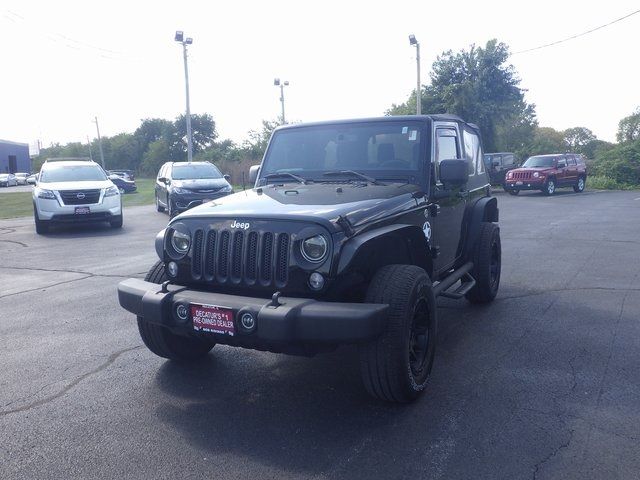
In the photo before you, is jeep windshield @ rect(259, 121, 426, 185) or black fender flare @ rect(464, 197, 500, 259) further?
black fender flare @ rect(464, 197, 500, 259)

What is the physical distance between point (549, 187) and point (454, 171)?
2319 centimetres

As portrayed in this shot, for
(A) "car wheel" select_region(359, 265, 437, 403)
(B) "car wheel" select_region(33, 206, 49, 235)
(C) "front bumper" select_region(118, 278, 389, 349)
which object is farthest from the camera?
(B) "car wheel" select_region(33, 206, 49, 235)

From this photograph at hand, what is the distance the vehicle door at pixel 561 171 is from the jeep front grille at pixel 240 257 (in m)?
25.3

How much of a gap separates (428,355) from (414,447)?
928 mm

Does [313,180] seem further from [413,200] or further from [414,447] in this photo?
[414,447]

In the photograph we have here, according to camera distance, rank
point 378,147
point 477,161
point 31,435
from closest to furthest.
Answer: point 31,435, point 378,147, point 477,161

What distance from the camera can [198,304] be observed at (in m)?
3.99

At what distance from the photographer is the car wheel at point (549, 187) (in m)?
26.5

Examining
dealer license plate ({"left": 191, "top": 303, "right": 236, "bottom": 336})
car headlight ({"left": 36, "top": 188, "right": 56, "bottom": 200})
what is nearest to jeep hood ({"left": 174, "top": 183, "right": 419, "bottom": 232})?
dealer license plate ({"left": 191, "top": 303, "right": 236, "bottom": 336})

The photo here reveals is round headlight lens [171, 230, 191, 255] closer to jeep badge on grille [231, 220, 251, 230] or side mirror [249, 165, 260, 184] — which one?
jeep badge on grille [231, 220, 251, 230]

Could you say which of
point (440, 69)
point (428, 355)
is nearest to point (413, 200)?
point (428, 355)

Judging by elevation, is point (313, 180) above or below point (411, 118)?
below

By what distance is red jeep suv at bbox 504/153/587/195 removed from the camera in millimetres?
26391

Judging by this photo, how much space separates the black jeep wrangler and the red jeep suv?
2221cm
